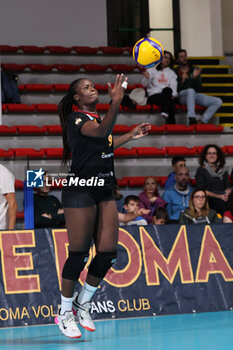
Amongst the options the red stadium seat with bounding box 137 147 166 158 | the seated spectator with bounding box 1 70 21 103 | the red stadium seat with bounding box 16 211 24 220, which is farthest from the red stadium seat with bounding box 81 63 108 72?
the red stadium seat with bounding box 16 211 24 220

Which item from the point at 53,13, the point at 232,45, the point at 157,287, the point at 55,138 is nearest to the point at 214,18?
the point at 232,45

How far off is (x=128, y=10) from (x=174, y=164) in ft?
25.6

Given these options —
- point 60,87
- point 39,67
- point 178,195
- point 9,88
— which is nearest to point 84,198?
point 178,195

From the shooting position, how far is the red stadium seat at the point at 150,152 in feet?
36.5

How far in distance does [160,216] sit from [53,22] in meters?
8.11

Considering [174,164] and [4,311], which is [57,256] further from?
[174,164]

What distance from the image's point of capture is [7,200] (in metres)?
6.70

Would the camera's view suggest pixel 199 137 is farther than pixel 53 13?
No

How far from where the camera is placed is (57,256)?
6.75 meters

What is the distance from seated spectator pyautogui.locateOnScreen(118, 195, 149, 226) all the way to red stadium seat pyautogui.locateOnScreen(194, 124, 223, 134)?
10.6ft

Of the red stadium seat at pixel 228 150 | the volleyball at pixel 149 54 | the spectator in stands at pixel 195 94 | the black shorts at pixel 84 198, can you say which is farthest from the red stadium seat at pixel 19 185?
the spectator in stands at pixel 195 94

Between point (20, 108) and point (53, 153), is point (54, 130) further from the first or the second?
point (20, 108)

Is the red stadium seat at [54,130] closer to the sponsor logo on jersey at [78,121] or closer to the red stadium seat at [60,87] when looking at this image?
the red stadium seat at [60,87]

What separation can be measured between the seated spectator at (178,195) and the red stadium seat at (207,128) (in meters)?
2.39
